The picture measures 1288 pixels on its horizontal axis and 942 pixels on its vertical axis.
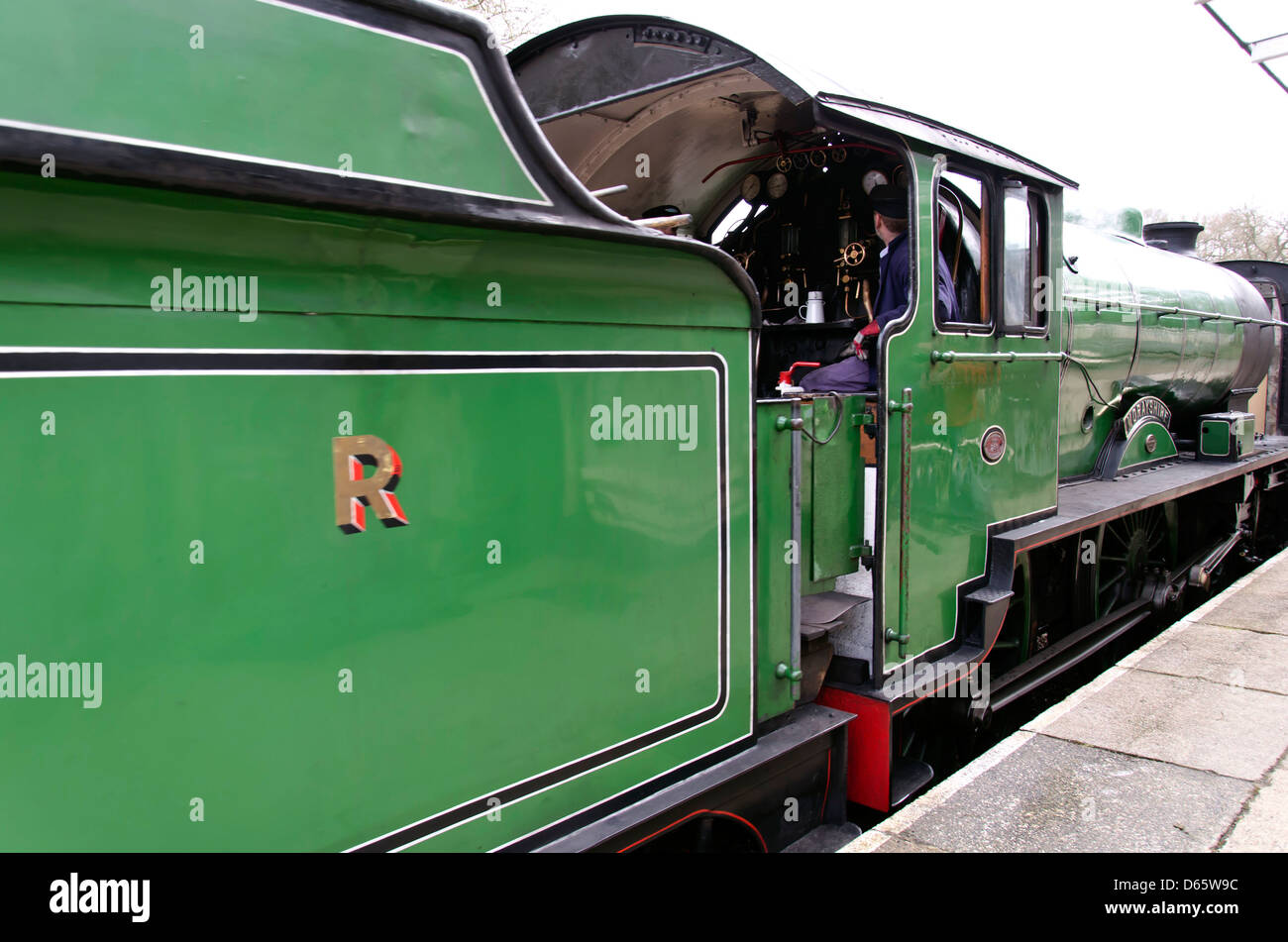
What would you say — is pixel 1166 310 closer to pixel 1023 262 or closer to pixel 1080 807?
pixel 1023 262

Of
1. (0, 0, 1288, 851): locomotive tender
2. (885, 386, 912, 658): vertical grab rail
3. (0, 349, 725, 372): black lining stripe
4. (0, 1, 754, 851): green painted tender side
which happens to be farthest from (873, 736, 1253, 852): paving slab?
(0, 349, 725, 372): black lining stripe

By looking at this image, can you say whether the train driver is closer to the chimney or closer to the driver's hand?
the driver's hand

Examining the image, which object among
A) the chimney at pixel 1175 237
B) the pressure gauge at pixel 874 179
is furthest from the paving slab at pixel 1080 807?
the chimney at pixel 1175 237

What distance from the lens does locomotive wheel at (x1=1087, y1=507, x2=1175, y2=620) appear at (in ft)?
18.2

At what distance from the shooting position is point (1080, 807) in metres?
2.86

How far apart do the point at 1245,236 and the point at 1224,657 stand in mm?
38489

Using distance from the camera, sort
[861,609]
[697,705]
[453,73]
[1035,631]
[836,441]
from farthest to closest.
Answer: [1035,631] < [861,609] < [836,441] < [697,705] < [453,73]

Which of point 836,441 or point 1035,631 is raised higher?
point 836,441

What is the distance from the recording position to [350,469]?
5.52 feet

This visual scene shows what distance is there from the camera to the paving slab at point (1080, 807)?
104 inches

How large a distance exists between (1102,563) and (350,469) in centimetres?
529

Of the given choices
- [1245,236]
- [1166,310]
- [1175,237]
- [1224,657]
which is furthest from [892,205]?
[1245,236]
